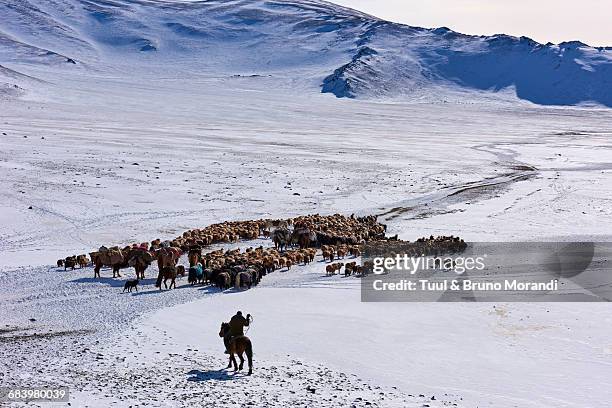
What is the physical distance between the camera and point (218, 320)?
16469 mm

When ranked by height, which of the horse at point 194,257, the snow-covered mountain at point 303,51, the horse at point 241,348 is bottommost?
the horse at point 241,348

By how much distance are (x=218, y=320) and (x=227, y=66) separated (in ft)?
432

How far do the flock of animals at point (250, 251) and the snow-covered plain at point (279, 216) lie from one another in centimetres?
68

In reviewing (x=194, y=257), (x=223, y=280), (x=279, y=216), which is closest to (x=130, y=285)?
(x=223, y=280)

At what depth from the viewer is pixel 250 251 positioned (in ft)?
79.4

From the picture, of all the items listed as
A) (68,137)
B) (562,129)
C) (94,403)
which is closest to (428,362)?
(94,403)

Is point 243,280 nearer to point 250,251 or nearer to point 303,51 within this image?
point 250,251

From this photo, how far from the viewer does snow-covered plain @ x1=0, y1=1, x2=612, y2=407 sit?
42.1 ft

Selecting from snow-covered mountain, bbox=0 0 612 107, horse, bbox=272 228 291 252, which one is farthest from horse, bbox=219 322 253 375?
snow-covered mountain, bbox=0 0 612 107

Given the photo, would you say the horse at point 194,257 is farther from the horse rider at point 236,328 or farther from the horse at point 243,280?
the horse rider at point 236,328

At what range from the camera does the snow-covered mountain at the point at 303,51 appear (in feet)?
436

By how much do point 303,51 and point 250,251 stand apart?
5142 inches

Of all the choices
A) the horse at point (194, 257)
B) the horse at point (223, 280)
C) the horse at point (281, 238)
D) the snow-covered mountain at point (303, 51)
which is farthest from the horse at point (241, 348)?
the snow-covered mountain at point (303, 51)

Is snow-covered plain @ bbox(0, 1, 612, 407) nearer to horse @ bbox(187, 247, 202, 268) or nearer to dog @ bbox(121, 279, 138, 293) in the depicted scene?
dog @ bbox(121, 279, 138, 293)
